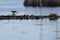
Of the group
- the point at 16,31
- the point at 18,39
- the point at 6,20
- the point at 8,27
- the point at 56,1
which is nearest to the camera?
the point at 18,39

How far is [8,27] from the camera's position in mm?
12906

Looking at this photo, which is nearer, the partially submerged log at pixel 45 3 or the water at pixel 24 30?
the water at pixel 24 30

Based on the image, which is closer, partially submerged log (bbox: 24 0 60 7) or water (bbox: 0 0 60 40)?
water (bbox: 0 0 60 40)

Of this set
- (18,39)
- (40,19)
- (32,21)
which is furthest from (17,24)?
(18,39)

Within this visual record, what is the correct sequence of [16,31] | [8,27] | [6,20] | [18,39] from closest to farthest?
[18,39] < [16,31] < [8,27] < [6,20]

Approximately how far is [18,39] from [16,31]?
210 cm

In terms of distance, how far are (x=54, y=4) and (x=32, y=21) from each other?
55.9 feet

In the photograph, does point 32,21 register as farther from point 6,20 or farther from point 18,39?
point 18,39

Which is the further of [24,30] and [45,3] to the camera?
[45,3]

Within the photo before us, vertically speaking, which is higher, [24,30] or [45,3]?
[24,30]

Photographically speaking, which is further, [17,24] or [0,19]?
[0,19]

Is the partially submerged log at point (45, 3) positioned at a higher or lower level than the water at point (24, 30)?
lower

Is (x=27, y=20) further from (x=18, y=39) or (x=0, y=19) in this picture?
(x=18, y=39)

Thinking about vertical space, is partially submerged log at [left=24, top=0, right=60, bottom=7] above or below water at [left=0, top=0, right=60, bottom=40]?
below
